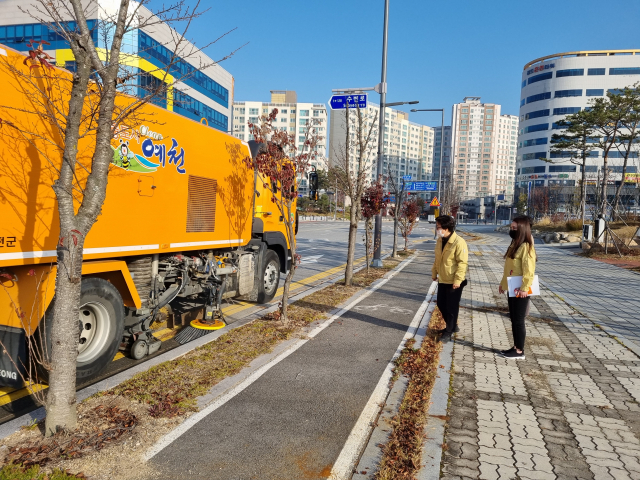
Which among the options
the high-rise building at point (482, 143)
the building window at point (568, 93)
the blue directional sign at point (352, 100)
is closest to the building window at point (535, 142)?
the building window at point (568, 93)

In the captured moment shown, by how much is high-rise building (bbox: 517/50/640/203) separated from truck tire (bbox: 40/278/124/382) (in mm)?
88030

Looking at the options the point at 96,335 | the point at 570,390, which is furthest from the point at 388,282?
the point at 96,335

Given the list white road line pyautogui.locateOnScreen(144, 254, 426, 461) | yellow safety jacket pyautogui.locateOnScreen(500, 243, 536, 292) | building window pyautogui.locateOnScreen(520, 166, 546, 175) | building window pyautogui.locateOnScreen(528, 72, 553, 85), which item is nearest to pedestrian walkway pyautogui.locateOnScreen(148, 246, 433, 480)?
white road line pyautogui.locateOnScreen(144, 254, 426, 461)

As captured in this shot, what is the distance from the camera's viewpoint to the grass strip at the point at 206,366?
13.4ft

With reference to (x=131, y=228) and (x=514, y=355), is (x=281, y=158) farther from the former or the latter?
(x=514, y=355)

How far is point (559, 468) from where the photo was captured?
3207 millimetres

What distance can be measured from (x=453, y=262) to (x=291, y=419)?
139 inches

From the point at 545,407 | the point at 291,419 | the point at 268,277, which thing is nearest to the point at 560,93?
the point at 268,277

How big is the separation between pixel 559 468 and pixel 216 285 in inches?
194

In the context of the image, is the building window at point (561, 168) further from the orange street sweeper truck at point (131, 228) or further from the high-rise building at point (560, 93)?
the orange street sweeper truck at point (131, 228)

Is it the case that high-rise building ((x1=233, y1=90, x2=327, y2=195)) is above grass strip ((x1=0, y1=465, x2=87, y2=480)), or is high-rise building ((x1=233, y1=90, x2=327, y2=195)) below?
above

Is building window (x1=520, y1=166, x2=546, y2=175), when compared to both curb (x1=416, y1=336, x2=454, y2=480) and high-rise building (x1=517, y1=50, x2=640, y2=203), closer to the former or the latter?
high-rise building (x1=517, y1=50, x2=640, y2=203)

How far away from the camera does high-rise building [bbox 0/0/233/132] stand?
13.0 ft

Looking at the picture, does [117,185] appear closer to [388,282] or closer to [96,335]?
[96,335]
